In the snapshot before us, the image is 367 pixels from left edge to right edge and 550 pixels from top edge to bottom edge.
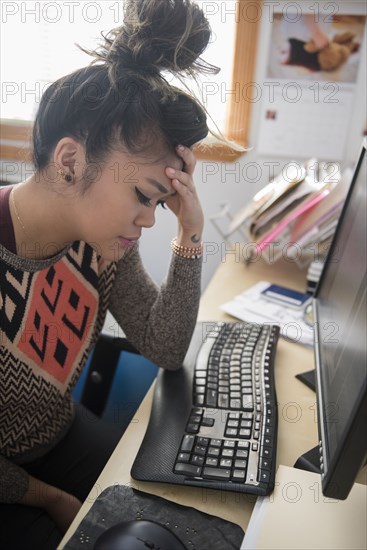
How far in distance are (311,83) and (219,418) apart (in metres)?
1.17

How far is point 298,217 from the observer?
1.28 m

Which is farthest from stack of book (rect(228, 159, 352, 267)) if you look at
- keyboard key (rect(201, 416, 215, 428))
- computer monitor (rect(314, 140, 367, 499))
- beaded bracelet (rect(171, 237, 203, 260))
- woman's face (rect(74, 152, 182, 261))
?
keyboard key (rect(201, 416, 215, 428))

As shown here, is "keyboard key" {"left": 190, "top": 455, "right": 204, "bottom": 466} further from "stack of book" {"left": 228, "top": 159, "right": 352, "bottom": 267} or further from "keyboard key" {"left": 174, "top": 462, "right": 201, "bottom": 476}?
"stack of book" {"left": 228, "top": 159, "right": 352, "bottom": 267}

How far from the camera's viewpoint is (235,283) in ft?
4.19

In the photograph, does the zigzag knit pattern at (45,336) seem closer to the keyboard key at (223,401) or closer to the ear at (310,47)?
the keyboard key at (223,401)

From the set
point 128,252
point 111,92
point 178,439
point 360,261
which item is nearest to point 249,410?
point 178,439

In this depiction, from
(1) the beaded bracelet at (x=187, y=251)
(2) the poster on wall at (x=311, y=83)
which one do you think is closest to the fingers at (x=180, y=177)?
(1) the beaded bracelet at (x=187, y=251)

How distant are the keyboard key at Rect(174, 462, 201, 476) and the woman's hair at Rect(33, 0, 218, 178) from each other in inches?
18.2

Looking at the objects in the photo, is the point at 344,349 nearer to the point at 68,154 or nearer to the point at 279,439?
the point at 279,439

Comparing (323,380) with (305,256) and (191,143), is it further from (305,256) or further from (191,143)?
(305,256)

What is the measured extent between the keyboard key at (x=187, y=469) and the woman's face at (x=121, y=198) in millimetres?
382

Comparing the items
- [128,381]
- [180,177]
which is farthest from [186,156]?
[128,381]

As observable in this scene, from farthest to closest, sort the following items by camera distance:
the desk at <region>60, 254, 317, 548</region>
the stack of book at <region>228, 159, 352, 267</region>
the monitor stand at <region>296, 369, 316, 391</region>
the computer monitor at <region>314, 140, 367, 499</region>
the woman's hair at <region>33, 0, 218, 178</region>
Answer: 1. the stack of book at <region>228, 159, 352, 267</region>
2. the monitor stand at <region>296, 369, 316, 391</region>
3. the woman's hair at <region>33, 0, 218, 178</region>
4. the desk at <region>60, 254, 317, 548</region>
5. the computer monitor at <region>314, 140, 367, 499</region>

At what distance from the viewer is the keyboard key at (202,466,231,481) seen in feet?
2.03
